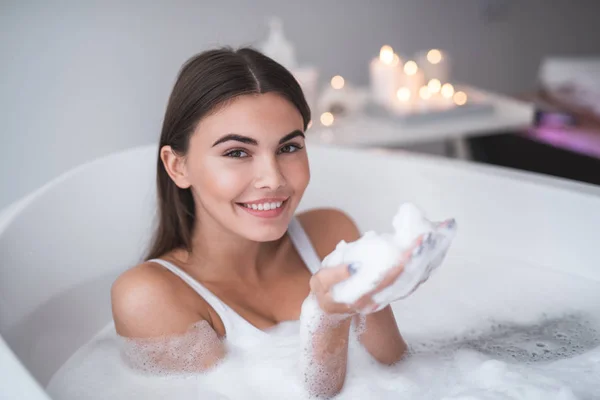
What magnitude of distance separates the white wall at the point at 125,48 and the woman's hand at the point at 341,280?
6.26 feet

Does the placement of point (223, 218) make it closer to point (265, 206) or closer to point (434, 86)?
point (265, 206)

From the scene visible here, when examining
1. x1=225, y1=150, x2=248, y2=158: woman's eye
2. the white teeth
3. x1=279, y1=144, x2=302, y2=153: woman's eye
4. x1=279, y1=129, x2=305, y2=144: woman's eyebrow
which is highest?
x1=279, y1=129, x2=305, y2=144: woman's eyebrow

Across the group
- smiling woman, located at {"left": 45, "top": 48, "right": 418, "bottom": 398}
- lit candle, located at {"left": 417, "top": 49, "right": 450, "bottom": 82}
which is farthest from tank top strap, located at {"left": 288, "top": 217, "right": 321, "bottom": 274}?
lit candle, located at {"left": 417, "top": 49, "right": 450, "bottom": 82}

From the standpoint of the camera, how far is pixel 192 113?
1208mm

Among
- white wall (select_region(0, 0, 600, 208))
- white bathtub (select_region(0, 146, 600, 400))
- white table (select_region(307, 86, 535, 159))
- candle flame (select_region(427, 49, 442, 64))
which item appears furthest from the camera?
candle flame (select_region(427, 49, 442, 64))

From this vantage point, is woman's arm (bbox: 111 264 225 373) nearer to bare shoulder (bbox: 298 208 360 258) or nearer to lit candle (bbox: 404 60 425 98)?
bare shoulder (bbox: 298 208 360 258)

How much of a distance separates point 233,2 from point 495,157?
127cm

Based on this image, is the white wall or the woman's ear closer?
the woman's ear

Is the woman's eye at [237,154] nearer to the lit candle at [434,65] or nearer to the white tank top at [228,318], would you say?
the white tank top at [228,318]

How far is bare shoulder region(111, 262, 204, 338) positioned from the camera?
1.17 m

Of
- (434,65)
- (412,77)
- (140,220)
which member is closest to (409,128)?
(412,77)

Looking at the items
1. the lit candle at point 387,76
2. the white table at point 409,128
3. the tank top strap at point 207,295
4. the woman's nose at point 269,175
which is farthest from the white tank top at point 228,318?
the lit candle at point 387,76

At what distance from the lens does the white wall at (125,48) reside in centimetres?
253

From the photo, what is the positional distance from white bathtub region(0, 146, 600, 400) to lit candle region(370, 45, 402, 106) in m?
0.72
